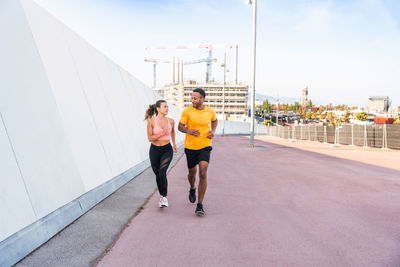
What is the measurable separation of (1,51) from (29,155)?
3.78 feet

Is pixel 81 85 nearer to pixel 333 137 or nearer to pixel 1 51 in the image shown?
pixel 1 51

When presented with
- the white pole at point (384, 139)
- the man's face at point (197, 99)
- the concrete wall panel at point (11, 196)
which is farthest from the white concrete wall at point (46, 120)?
the white pole at point (384, 139)

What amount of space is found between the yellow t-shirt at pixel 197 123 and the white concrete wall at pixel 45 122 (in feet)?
5.45

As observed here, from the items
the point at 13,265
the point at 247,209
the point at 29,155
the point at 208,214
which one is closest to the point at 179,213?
the point at 208,214

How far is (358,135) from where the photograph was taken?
2684cm

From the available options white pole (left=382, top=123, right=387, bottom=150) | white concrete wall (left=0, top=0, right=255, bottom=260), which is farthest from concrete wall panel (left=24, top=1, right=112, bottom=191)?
white pole (left=382, top=123, right=387, bottom=150)

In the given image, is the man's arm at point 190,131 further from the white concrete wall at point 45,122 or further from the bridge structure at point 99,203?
the white concrete wall at point 45,122

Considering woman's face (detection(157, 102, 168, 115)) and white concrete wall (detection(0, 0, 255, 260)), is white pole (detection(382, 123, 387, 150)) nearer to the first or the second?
white concrete wall (detection(0, 0, 255, 260))

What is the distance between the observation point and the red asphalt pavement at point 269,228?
146 inches

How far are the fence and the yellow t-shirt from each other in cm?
2034

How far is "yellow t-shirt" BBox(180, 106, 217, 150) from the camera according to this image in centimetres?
555

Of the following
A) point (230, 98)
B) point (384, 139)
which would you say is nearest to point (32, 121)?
point (384, 139)

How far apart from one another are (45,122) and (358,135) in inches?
1023

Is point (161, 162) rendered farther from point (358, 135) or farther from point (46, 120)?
point (358, 135)
